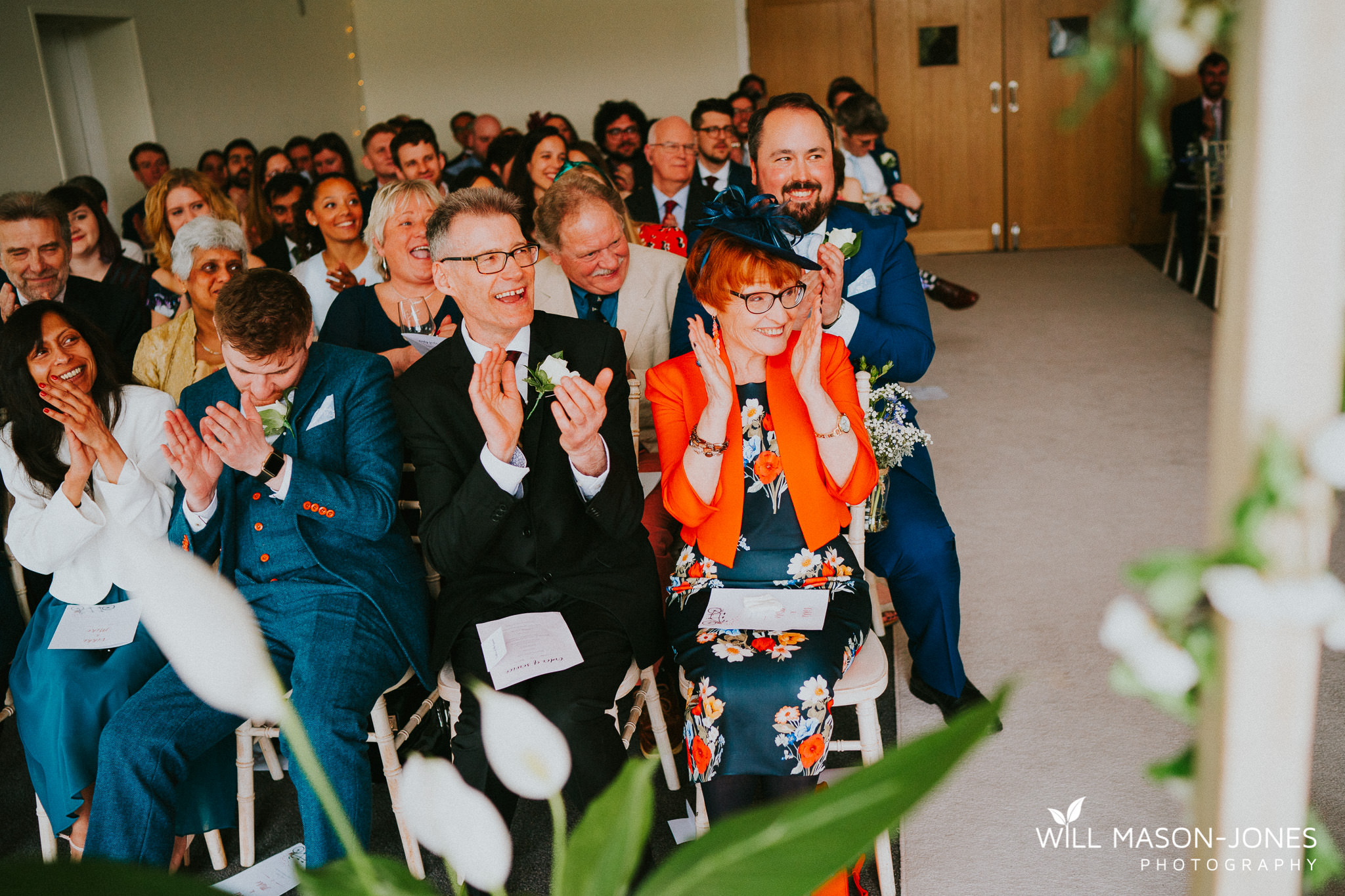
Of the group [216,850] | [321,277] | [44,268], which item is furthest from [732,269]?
[44,268]

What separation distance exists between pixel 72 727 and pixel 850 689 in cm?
177

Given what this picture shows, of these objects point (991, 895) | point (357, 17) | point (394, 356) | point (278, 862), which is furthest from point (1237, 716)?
point (357, 17)

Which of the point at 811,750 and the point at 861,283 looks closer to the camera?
the point at 811,750

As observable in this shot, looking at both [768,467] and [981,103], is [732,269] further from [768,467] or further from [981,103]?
[981,103]

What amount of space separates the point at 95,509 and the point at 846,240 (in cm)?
201

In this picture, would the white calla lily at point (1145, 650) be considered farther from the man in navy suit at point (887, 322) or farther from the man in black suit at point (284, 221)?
the man in black suit at point (284, 221)

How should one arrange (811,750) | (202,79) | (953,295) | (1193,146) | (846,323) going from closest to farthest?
(811,750)
(846,323)
(953,295)
(1193,146)
(202,79)

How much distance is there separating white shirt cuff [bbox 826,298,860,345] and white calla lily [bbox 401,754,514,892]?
228 cm

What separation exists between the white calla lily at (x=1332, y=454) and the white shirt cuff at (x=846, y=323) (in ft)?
7.18

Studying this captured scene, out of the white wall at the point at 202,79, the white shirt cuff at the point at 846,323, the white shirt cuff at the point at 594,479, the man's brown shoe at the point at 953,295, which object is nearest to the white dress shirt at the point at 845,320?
the white shirt cuff at the point at 846,323

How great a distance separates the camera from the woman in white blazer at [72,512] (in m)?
2.42

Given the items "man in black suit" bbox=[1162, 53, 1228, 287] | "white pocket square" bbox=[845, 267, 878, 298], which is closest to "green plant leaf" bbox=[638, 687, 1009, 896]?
"white pocket square" bbox=[845, 267, 878, 298]

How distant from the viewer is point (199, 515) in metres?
2.36

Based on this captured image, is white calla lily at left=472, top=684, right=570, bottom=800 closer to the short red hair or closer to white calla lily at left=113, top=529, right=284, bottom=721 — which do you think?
white calla lily at left=113, top=529, right=284, bottom=721
